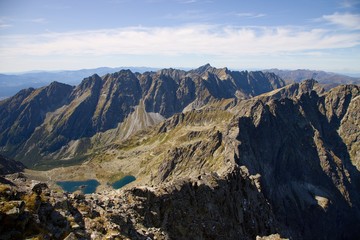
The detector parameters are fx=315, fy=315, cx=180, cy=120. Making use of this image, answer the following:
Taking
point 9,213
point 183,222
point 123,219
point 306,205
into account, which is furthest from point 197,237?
point 306,205

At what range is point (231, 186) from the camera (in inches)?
3046

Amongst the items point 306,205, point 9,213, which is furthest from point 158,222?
point 306,205

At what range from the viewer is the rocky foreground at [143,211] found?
88.3 ft

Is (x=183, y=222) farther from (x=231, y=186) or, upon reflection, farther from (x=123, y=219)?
(x=231, y=186)

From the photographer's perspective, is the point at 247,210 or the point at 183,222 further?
the point at 247,210

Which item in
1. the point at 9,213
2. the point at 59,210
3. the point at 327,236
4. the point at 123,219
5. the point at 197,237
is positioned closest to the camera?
the point at 9,213

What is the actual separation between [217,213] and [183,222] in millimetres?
12740

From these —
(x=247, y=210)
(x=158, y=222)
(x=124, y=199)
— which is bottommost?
(x=247, y=210)

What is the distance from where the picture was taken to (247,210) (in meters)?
75.1

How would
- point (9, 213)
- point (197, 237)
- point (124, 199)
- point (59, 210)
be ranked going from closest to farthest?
point (9, 213) → point (59, 210) → point (124, 199) → point (197, 237)

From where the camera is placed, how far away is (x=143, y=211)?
1768 inches

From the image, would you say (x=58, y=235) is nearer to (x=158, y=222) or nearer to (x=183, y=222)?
(x=158, y=222)

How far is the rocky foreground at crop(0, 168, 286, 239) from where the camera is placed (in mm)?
26906

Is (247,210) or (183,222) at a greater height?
(183,222)
